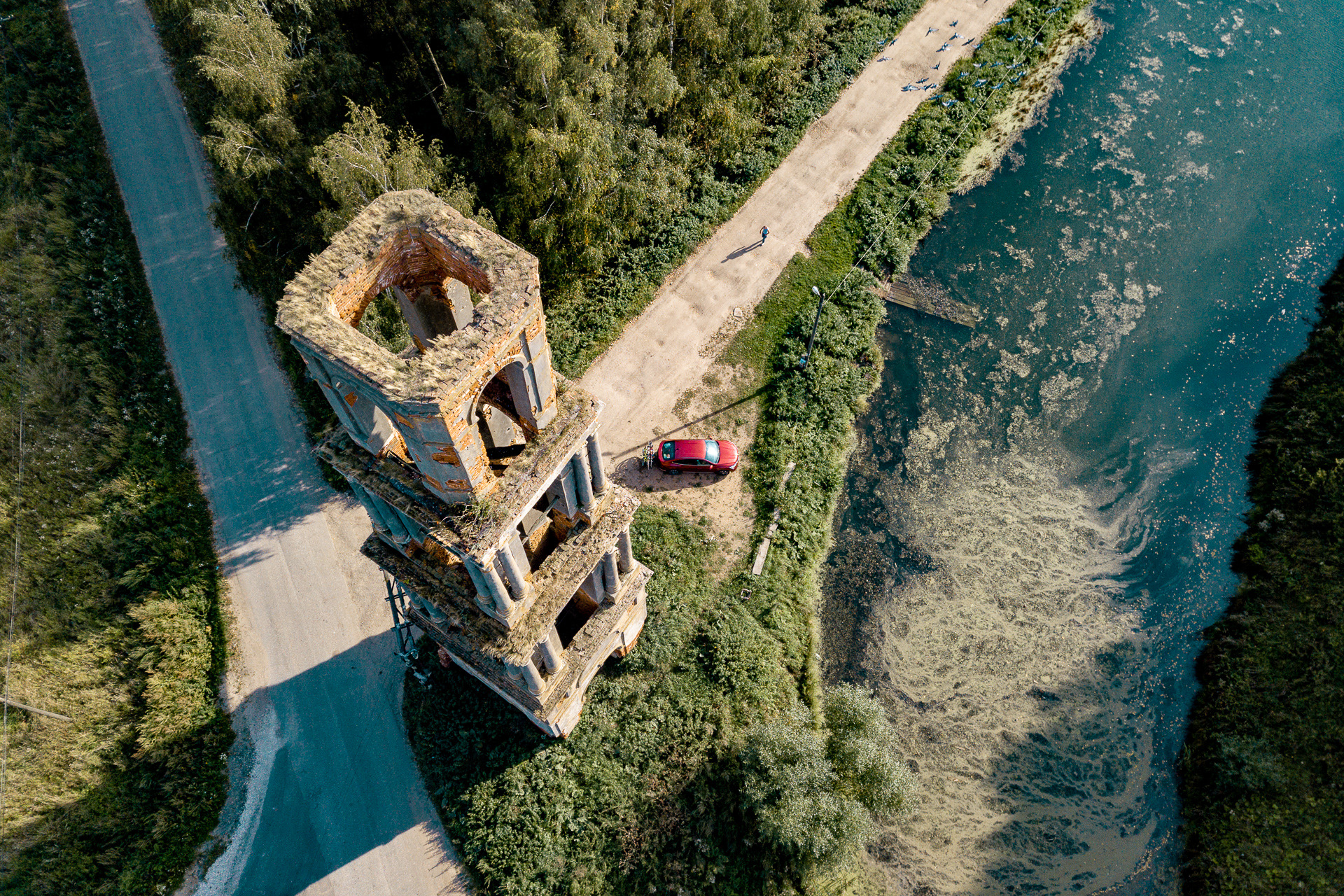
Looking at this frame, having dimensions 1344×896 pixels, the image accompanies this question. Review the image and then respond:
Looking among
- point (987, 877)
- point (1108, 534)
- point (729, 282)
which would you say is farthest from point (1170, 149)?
point (987, 877)

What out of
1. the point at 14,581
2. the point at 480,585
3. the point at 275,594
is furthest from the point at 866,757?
the point at 14,581

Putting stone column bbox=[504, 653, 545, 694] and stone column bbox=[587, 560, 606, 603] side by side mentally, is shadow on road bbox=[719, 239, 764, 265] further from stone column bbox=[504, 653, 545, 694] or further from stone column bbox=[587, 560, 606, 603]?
stone column bbox=[504, 653, 545, 694]

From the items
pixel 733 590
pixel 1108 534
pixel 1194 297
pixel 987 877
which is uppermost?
pixel 1194 297

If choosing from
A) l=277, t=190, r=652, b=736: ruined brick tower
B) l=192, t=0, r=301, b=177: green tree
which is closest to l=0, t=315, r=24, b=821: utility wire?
l=192, t=0, r=301, b=177: green tree

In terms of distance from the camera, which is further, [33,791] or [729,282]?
[729,282]

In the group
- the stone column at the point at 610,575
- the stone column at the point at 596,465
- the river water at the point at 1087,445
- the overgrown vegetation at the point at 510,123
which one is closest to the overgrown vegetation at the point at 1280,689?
the river water at the point at 1087,445

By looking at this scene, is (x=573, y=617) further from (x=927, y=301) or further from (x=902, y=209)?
(x=902, y=209)

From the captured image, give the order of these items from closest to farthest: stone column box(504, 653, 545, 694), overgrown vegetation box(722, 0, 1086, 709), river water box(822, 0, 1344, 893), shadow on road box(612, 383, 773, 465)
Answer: stone column box(504, 653, 545, 694) → river water box(822, 0, 1344, 893) → overgrown vegetation box(722, 0, 1086, 709) → shadow on road box(612, 383, 773, 465)

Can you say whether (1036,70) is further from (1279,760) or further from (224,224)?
(224,224)
